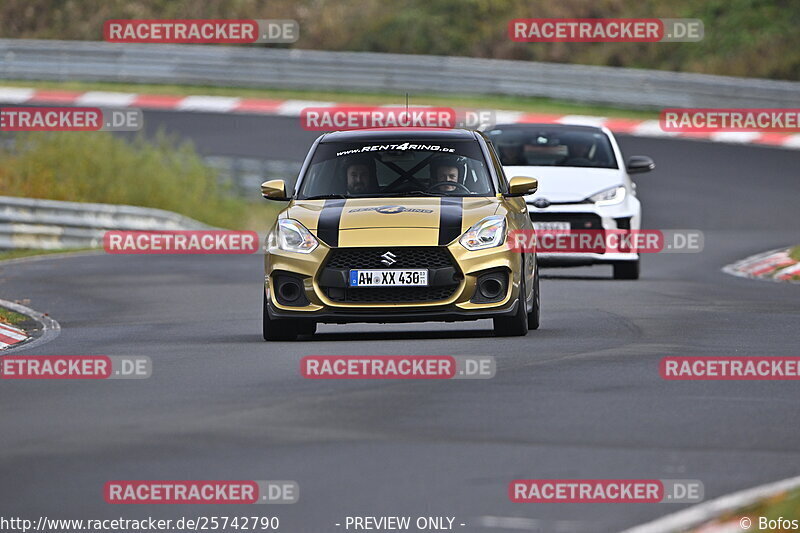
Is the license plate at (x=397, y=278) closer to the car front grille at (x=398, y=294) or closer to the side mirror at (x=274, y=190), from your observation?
the car front grille at (x=398, y=294)

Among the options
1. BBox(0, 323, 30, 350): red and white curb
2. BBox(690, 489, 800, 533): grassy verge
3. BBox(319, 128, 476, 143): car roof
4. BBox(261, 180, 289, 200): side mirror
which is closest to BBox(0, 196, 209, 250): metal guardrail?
BBox(0, 323, 30, 350): red and white curb

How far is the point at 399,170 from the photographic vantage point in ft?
46.2

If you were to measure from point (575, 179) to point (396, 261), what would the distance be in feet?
24.0

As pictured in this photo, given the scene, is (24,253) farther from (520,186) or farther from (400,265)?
(400,265)

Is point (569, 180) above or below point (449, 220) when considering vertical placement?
above

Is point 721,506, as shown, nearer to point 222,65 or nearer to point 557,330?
point 557,330

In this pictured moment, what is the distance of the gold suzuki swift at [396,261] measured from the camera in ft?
41.7

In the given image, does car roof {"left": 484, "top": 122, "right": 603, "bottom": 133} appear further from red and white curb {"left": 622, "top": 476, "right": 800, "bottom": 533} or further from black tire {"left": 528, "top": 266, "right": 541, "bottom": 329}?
red and white curb {"left": 622, "top": 476, "right": 800, "bottom": 533}

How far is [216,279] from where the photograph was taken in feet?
67.7

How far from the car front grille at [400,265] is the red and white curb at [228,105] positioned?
21.7 metres

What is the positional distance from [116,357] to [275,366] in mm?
1214

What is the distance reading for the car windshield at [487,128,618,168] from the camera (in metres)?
20.2

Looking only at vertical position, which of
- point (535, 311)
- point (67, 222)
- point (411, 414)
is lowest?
point (411, 414)

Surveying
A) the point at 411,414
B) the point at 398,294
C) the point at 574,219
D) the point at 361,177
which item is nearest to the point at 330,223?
the point at 398,294
